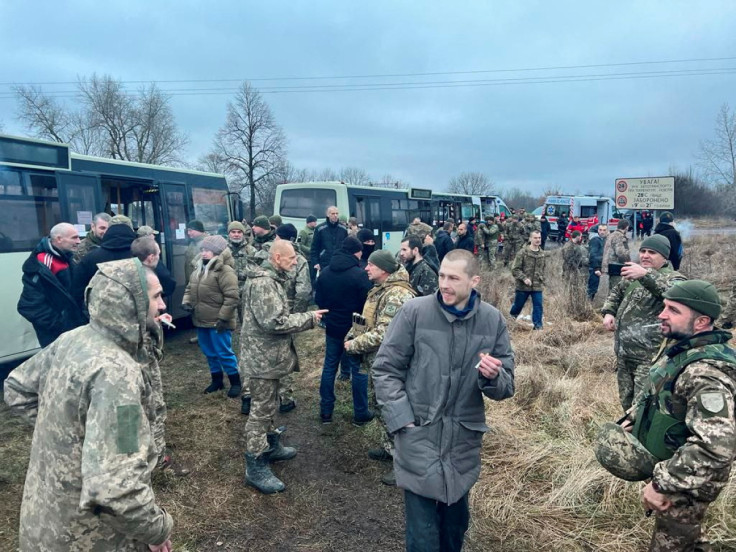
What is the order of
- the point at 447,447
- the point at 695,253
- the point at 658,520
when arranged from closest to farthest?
the point at 658,520, the point at 447,447, the point at 695,253

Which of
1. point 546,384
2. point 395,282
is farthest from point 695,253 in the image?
point 395,282

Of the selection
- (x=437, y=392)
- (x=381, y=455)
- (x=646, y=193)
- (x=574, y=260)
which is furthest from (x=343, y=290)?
(x=646, y=193)

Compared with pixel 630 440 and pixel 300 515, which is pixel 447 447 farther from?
pixel 300 515

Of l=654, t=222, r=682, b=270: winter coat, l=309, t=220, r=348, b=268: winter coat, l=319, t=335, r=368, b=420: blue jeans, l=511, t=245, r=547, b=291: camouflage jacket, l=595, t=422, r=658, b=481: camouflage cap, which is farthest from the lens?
l=309, t=220, r=348, b=268: winter coat

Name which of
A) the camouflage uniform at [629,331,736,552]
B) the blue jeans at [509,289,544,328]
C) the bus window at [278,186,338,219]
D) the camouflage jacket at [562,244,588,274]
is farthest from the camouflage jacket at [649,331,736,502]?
the bus window at [278,186,338,219]

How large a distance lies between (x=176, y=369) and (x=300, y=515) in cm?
385

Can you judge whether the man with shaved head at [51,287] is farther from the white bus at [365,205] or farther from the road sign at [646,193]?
the road sign at [646,193]

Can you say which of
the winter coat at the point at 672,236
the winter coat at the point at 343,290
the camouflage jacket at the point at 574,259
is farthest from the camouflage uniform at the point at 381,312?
the camouflage jacket at the point at 574,259

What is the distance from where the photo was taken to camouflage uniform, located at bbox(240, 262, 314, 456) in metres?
3.78

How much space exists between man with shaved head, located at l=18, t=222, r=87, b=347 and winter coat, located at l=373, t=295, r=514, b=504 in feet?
12.6

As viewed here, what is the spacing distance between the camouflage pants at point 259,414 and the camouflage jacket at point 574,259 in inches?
Result: 326

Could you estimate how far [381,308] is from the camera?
13.1 feet

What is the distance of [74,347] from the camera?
5.68 feet

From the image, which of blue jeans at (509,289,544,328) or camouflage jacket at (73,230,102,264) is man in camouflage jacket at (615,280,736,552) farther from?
blue jeans at (509,289,544,328)
